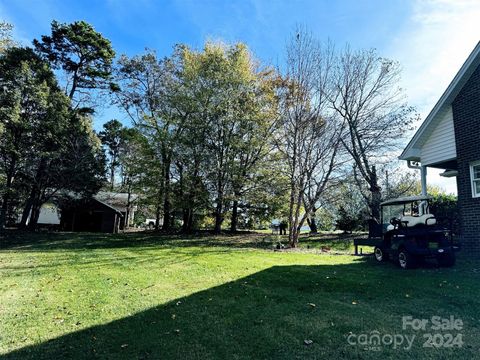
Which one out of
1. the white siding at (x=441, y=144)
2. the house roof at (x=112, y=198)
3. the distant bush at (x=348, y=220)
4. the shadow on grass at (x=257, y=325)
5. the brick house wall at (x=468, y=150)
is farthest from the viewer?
the house roof at (x=112, y=198)

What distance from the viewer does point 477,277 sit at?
6.92 meters

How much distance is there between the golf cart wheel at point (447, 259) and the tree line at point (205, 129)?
26.3 feet

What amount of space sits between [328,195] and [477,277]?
13639 mm

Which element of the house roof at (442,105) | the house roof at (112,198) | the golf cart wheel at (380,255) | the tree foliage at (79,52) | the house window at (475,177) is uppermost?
the tree foliage at (79,52)

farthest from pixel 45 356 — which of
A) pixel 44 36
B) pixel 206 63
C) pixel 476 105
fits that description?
pixel 44 36

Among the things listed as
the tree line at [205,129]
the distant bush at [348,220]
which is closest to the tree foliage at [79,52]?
the tree line at [205,129]

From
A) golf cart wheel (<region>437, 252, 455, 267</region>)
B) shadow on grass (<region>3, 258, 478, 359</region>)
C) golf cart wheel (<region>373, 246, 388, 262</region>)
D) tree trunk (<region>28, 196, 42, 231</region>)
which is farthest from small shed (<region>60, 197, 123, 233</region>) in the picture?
golf cart wheel (<region>437, 252, 455, 267</region>)

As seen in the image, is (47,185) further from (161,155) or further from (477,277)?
(477,277)

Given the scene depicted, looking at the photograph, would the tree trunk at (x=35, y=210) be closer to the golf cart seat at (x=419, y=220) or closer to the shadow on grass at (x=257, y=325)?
the shadow on grass at (x=257, y=325)

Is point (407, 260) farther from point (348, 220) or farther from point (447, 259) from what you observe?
point (348, 220)

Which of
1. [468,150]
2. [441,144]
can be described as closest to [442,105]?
[441,144]

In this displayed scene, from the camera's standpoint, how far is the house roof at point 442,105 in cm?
965

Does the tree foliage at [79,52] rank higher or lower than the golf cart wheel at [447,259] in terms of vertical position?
higher

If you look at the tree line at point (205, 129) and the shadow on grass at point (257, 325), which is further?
the tree line at point (205, 129)
